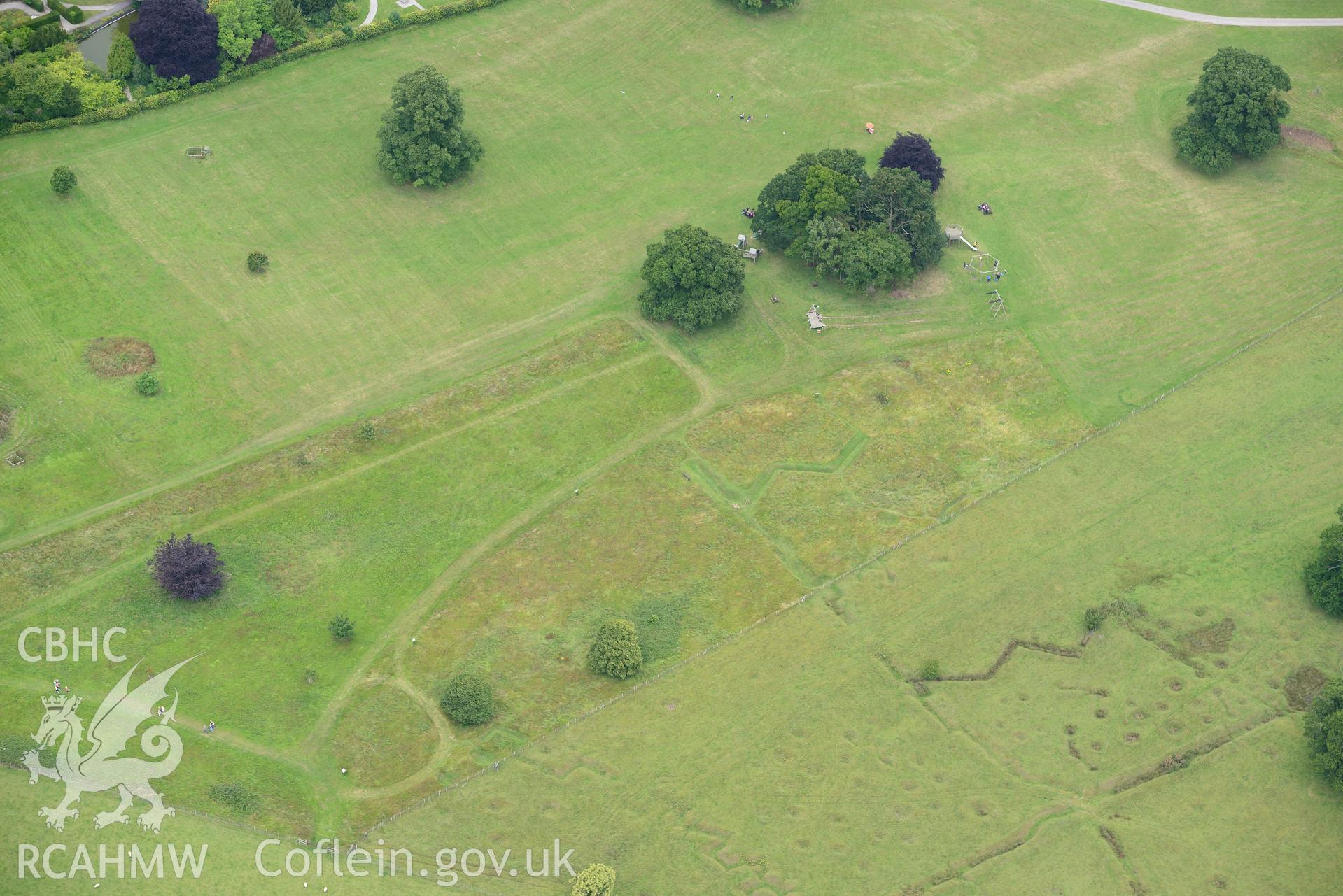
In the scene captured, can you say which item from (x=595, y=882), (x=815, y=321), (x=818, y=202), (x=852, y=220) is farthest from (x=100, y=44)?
(x=595, y=882)

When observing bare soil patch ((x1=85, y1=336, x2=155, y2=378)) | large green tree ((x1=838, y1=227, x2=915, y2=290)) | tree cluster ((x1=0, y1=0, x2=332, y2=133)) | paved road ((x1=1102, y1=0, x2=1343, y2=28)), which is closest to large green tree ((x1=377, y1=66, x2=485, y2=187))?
tree cluster ((x1=0, y1=0, x2=332, y2=133))

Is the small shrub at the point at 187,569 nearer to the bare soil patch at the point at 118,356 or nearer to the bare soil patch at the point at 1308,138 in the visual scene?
the bare soil patch at the point at 118,356

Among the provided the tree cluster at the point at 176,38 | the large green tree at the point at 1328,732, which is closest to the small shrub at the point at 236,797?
the large green tree at the point at 1328,732

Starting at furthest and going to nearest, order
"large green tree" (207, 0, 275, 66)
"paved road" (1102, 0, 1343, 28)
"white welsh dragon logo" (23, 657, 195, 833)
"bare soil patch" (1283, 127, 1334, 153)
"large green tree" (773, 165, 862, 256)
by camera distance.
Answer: "paved road" (1102, 0, 1343, 28) < "large green tree" (207, 0, 275, 66) < "bare soil patch" (1283, 127, 1334, 153) < "large green tree" (773, 165, 862, 256) < "white welsh dragon logo" (23, 657, 195, 833)

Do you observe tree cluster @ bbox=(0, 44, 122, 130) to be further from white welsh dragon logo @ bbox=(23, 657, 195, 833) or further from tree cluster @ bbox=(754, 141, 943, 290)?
tree cluster @ bbox=(754, 141, 943, 290)

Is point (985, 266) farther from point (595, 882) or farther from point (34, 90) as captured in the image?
point (34, 90)

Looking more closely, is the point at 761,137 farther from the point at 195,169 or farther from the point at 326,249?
the point at 195,169

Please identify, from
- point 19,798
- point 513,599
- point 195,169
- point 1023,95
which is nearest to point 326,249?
point 195,169
